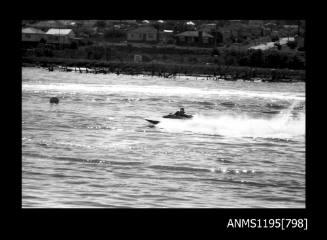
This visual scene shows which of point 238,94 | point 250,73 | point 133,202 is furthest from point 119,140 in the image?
point 250,73

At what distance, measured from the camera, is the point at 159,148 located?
19484 mm

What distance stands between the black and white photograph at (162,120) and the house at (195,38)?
0.32 ft

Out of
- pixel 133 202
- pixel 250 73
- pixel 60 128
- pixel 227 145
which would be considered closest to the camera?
pixel 133 202

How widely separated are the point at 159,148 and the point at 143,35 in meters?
39.0

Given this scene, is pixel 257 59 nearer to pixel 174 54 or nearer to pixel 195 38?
pixel 174 54

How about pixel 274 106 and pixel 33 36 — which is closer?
pixel 274 106

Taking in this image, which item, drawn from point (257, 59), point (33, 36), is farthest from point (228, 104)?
point (33, 36)

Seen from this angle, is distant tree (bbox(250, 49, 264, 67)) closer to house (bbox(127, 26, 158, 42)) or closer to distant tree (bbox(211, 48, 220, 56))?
distant tree (bbox(211, 48, 220, 56))

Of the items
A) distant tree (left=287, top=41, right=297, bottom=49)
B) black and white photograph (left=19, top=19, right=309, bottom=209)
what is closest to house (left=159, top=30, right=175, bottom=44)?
black and white photograph (left=19, top=19, right=309, bottom=209)

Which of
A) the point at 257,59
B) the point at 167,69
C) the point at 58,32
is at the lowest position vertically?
the point at 167,69

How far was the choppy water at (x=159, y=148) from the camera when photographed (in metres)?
12.5

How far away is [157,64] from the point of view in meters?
50.3
